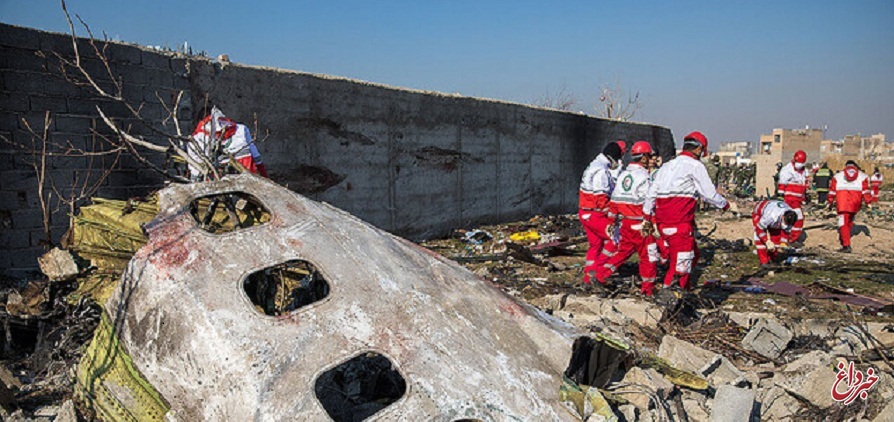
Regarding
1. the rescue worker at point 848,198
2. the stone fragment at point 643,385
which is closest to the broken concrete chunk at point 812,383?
the stone fragment at point 643,385

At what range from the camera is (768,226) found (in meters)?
7.77

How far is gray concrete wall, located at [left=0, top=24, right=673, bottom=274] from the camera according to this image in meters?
4.86

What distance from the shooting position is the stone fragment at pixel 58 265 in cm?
346

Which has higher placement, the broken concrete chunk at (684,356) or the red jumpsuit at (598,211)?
the red jumpsuit at (598,211)

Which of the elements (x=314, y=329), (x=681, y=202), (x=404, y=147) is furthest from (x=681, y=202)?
(x=404, y=147)

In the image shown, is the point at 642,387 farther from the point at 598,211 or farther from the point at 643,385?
the point at 598,211

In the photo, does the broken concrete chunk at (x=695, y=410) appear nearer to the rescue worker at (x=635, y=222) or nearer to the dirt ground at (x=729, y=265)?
the dirt ground at (x=729, y=265)

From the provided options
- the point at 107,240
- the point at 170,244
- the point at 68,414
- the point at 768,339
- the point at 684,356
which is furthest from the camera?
the point at 768,339

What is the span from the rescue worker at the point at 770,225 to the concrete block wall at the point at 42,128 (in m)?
7.61

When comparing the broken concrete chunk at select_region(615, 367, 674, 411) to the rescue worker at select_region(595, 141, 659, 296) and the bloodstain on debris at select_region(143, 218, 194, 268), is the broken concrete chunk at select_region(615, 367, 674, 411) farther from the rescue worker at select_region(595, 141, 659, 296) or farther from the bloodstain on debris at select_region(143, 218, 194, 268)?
the rescue worker at select_region(595, 141, 659, 296)

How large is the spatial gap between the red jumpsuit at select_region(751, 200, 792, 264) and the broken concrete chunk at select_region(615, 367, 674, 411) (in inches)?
217

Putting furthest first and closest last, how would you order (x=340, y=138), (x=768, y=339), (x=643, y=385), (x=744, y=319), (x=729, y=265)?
1. (x=340, y=138)
2. (x=729, y=265)
3. (x=744, y=319)
4. (x=768, y=339)
5. (x=643, y=385)

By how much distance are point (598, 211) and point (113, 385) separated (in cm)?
495

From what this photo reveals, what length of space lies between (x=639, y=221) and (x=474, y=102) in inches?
202
